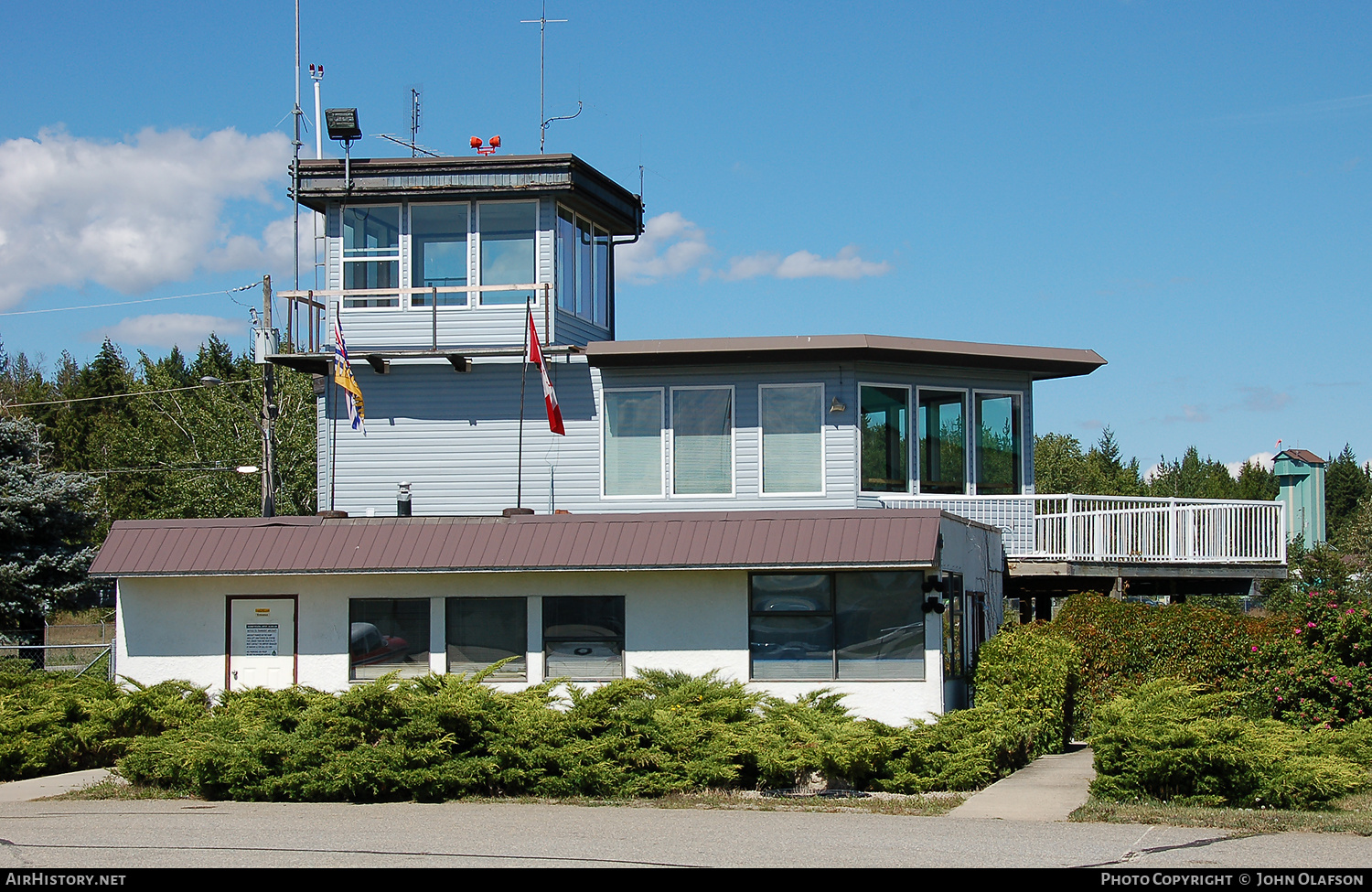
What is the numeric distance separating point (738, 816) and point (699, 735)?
6.07 feet

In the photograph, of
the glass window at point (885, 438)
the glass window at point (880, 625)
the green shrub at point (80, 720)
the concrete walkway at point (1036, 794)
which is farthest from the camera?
the glass window at point (885, 438)

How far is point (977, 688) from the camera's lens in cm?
1778

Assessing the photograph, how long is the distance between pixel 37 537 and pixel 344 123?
1275 centimetres

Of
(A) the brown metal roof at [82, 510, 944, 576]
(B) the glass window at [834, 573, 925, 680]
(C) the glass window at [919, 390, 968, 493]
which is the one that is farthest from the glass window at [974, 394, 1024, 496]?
(A) the brown metal roof at [82, 510, 944, 576]

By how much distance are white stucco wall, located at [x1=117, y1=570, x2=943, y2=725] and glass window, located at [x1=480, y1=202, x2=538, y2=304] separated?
702cm

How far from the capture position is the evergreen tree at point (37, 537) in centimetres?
2908

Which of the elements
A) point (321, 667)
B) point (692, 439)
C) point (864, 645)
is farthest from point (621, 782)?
point (692, 439)

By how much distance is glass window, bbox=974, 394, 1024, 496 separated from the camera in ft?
78.8

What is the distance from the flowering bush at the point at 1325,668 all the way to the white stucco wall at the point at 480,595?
14.3ft

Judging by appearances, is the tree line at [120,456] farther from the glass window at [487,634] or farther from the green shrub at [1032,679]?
the green shrub at [1032,679]

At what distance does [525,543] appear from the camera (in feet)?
59.8

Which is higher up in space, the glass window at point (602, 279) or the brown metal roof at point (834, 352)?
the glass window at point (602, 279)

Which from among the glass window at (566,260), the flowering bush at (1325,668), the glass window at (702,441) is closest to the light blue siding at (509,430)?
the glass window at (702,441)
